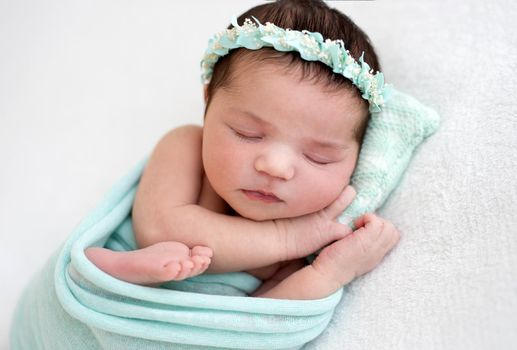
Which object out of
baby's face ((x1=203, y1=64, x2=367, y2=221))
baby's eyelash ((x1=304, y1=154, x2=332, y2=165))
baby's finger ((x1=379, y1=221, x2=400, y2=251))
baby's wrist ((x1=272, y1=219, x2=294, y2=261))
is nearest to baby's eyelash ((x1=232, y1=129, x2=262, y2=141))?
baby's face ((x1=203, y1=64, x2=367, y2=221))

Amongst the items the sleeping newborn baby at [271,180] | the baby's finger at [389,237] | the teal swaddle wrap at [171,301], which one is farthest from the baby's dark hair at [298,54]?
the baby's finger at [389,237]

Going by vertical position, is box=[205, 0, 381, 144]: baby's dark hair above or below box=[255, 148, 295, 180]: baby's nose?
above

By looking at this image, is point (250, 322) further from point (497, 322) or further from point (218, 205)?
point (497, 322)

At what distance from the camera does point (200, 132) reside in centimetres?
134

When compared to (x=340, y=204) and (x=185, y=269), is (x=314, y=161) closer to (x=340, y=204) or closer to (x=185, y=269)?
(x=340, y=204)

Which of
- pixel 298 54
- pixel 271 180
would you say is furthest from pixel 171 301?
pixel 298 54

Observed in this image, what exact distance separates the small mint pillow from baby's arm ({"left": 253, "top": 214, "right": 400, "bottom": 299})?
7cm

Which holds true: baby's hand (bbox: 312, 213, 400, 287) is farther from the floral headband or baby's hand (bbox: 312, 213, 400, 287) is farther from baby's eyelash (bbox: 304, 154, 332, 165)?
the floral headband

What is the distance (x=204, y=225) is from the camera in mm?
1163

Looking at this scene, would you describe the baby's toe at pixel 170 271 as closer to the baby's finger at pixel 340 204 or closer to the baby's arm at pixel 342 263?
the baby's arm at pixel 342 263

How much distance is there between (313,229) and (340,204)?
0.08 m

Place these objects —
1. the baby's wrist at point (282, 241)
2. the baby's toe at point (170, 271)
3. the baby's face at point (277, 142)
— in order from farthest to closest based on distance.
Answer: the baby's wrist at point (282, 241) < the baby's face at point (277, 142) < the baby's toe at point (170, 271)

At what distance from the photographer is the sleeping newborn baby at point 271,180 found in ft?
3.58

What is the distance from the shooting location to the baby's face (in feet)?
3.58
